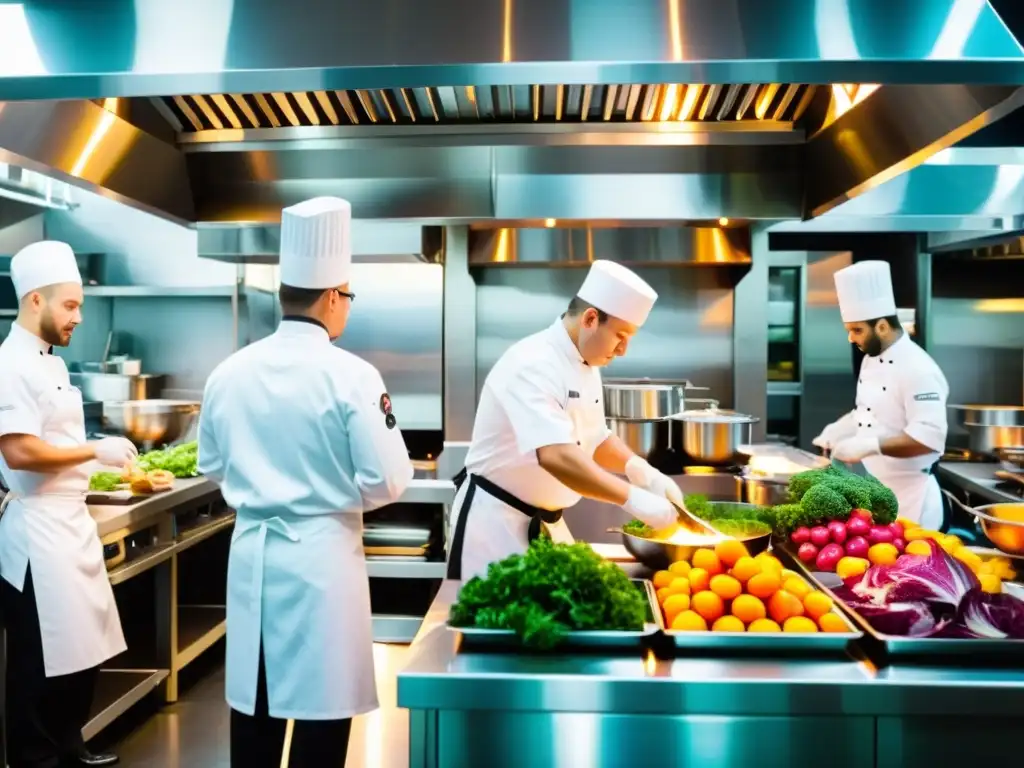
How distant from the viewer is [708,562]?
1916 millimetres

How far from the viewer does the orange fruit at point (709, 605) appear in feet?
5.77

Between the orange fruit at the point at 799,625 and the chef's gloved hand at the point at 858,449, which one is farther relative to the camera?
the chef's gloved hand at the point at 858,449

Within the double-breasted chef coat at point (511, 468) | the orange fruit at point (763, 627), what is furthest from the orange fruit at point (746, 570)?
the double-breasted chef coat at point (511, 468)

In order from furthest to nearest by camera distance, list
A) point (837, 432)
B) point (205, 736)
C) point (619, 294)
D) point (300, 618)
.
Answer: point (837, 432) < point (205, 736) < point (619, 294) < point (300, 618)

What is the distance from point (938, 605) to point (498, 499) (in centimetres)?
130

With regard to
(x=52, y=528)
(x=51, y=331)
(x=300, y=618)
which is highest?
(x=51, y=331)

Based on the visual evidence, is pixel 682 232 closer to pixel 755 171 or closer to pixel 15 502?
pixel 755 171

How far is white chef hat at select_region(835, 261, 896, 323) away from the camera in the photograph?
12.8ft

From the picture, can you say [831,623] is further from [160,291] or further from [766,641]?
[160,291]

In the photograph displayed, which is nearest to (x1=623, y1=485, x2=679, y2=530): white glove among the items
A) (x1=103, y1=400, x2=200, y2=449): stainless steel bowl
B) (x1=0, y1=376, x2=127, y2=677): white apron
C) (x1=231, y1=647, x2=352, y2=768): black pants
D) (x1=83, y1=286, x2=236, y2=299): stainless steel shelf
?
(x1=231, y1=647, x2=352, y2=768): black pants

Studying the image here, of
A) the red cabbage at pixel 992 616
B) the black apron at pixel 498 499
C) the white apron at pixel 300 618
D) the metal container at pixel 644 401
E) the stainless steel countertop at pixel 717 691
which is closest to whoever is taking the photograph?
the stainless steel countertop at pixel 717 691

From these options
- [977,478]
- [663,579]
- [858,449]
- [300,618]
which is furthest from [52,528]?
[977,478]

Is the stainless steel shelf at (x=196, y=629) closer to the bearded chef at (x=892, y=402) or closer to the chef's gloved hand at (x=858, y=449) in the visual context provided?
the chef's gloved hand at (x=858, y=449)

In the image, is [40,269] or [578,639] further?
[40,269]
